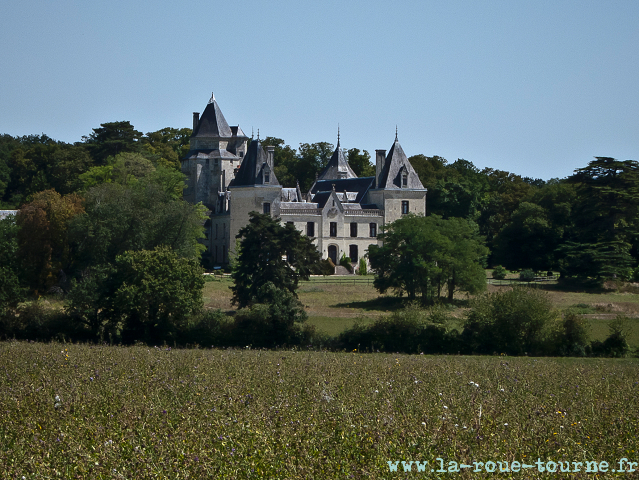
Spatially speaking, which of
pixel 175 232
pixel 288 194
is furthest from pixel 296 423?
pixel 288 194

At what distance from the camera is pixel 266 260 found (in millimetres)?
35156

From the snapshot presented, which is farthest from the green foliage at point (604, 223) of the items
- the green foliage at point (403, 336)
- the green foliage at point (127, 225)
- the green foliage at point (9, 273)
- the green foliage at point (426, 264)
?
the green foliage at point (9, 273)

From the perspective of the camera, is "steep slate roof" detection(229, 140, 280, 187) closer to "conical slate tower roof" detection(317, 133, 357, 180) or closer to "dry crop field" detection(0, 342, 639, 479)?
"conical slate tower roof" detection(317, 133, 357, 180)

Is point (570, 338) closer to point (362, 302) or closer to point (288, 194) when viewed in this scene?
point (362, 302)

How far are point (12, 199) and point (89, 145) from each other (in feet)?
29.1

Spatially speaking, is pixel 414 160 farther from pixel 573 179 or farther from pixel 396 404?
pixel 396 404

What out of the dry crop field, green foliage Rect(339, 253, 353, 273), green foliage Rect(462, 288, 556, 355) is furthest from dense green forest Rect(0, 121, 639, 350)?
the dry crop field

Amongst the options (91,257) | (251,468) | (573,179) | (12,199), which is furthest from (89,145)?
(251,468)

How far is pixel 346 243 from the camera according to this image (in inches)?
2366

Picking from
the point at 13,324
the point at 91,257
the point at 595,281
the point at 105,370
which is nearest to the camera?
the point at 105,370

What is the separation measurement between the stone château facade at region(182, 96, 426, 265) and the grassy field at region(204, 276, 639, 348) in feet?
32.7

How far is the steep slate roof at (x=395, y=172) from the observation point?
61875 millimetres

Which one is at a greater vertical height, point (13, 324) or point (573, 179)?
point (573, 179)

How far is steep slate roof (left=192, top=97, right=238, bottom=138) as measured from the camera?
65.3 metres
